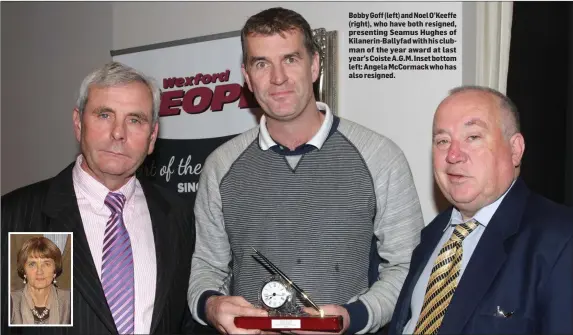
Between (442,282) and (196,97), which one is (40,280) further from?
(196,97)

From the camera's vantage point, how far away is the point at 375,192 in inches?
130

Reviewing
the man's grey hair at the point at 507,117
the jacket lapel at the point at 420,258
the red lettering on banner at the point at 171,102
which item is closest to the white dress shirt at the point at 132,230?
the jacket lapel at the point at 420,258

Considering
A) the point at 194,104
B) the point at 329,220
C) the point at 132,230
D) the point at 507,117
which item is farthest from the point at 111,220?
the point at 194,104

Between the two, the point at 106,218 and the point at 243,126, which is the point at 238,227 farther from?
the point at 243,126

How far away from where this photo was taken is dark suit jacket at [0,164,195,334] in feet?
10.1

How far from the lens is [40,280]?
9.12ft

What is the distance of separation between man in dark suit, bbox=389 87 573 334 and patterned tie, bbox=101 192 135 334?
1.07m

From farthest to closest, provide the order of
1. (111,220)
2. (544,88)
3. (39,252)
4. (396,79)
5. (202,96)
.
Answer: (202,96), (544,88), (396,79), (111,220), (39,252)

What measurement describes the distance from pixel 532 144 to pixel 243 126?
5.89ft

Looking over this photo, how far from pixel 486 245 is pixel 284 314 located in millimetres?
784

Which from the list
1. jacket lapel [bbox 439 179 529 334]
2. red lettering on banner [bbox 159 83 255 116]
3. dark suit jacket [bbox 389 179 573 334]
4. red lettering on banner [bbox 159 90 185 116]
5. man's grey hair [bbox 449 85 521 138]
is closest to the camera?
dark suit jacket [bbox 389 179 573 334]

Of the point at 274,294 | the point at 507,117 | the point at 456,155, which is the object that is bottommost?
the point at 274,294

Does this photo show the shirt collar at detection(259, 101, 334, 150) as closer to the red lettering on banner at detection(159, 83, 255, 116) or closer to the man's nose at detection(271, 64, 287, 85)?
the man's nose at detection(271, 64, 287, 85)

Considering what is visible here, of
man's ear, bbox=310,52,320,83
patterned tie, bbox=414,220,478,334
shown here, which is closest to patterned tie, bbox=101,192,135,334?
man's ear, bbox=310,52,320,83
